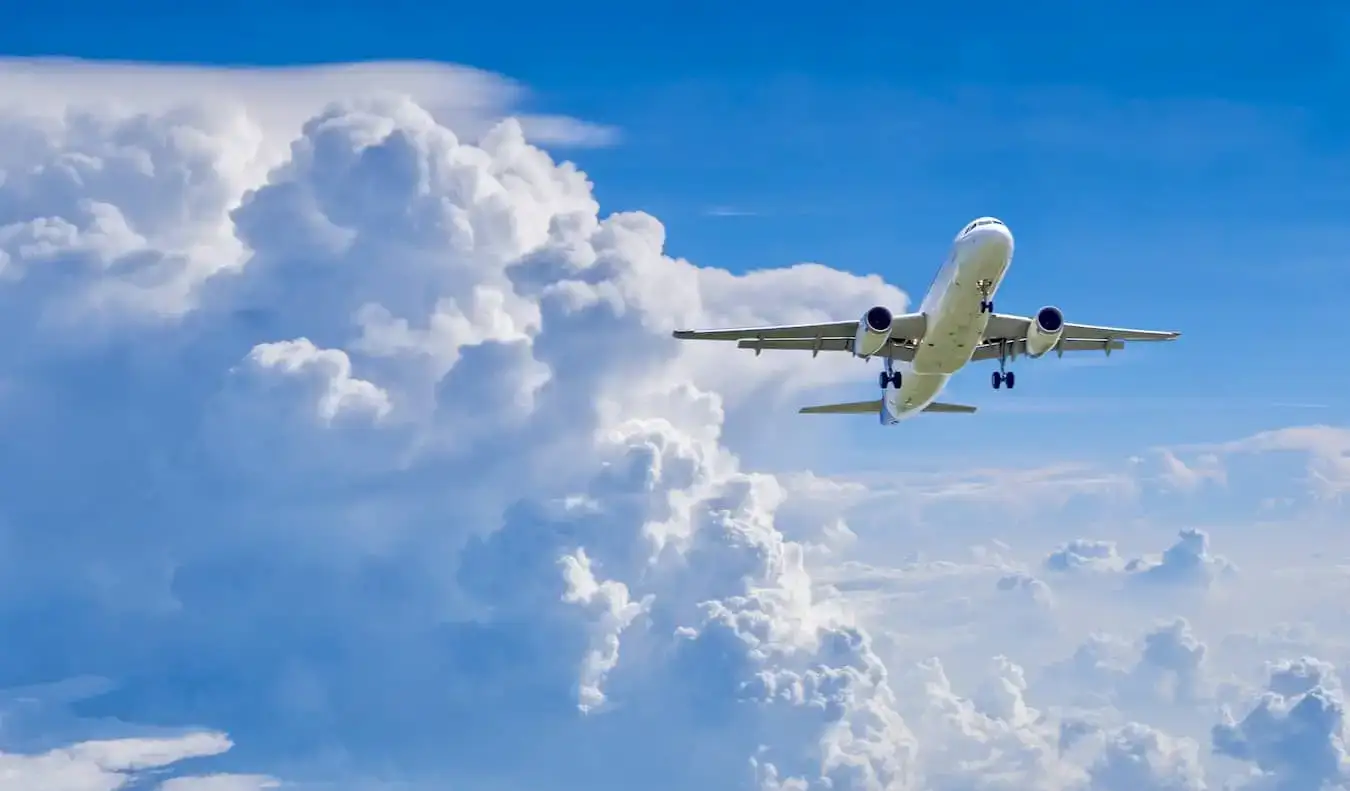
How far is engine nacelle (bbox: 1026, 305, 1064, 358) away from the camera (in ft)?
308

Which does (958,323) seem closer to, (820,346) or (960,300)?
(960,300)

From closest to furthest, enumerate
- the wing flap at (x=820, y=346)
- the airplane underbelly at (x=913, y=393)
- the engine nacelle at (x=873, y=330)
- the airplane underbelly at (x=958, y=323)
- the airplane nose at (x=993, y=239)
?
1. the airplane nose at (x=993, y=239)
2. the airplane underbelly at (x=958, y=323)
3. the engine nacelle at (x=873, y=330)
4. the wing flap at (x=820, y=346)
5. the airplane underbelly at (x=913, y=393)

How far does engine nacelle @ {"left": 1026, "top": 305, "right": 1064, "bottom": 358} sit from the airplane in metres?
0.05

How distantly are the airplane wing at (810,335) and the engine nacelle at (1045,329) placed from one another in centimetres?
595

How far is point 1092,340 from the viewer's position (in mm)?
105312

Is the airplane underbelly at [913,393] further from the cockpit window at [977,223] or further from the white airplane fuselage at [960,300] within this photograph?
the cockpit window at [977,223]

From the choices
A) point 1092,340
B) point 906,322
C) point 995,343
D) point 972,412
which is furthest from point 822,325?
point 972,412

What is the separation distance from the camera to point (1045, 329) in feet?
308

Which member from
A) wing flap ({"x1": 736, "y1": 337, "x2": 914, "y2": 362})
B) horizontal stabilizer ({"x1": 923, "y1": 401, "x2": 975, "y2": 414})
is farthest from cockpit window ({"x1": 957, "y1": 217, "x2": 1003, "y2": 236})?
horizontal stabilizer ({"x1": 923, "y1": 401, "x2": 975, "y2": 414})

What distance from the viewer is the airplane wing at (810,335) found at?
94.8m

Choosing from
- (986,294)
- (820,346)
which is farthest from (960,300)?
(820,346)

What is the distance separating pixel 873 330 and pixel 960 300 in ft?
21.0

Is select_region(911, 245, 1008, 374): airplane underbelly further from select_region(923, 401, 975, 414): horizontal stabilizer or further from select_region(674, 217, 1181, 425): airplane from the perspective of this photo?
select_region(923, 401, 975, 414): horizontal stabilizer

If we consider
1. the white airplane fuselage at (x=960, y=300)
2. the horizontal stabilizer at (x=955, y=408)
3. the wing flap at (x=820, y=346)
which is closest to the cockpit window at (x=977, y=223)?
the white airplane fuselage at (x=960, y=300)
